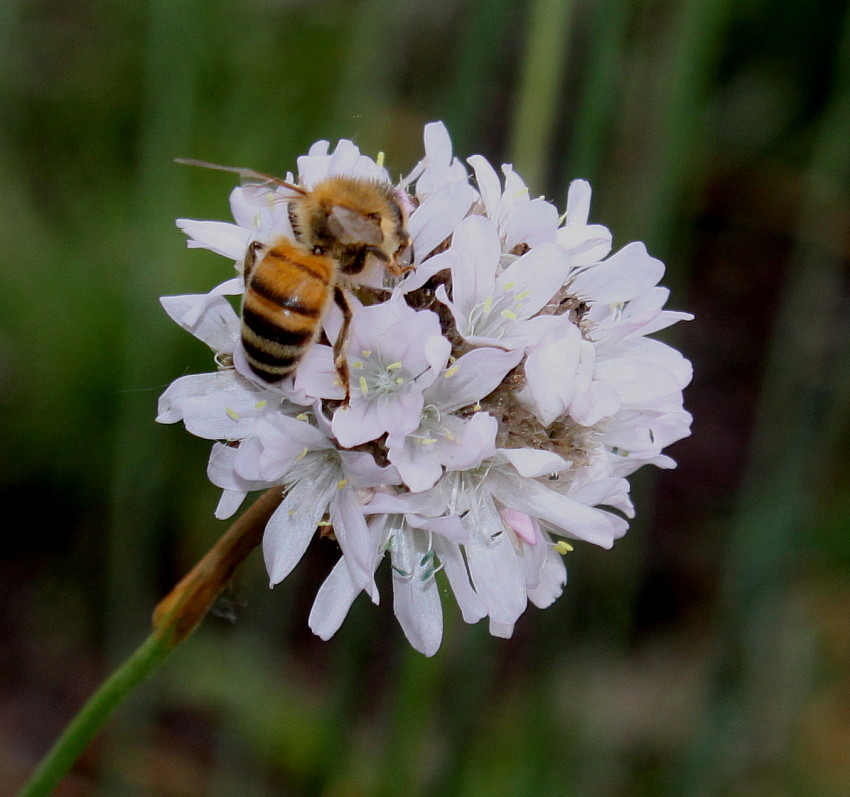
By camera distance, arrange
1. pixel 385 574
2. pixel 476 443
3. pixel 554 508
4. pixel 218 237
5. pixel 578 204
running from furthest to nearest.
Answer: pixel 385 574, pixel 578 204, pixel 218 237, pixel 554 508, pixel 476 443

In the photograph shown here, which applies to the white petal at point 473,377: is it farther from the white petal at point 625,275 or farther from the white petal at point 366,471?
the white petal at point 625,275

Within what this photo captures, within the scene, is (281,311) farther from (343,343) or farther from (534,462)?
(534,462)

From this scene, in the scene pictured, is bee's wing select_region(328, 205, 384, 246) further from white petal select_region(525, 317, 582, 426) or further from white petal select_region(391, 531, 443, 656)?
white petal select_region(391, 531, 443, 656)

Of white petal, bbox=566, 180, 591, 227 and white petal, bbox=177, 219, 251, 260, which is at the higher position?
white petal, bbox=566, 180, 591, 227

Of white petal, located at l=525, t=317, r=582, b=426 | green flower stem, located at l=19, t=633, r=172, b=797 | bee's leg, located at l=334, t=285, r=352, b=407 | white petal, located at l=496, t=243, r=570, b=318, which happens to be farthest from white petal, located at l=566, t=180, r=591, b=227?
green flower stem, located at l=19, t=633, r=172, b=797

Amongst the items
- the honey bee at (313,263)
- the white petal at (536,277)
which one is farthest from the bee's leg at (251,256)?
the white petal at (536,277)

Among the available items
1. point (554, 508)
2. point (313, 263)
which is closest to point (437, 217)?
point (313, 263)
